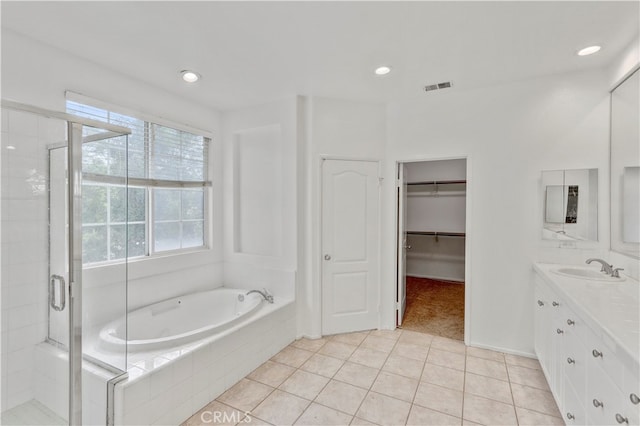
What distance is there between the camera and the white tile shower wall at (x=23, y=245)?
1.92 meters

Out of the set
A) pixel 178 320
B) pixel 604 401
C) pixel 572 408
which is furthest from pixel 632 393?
pixel 178 320

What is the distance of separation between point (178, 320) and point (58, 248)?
1341 millimetres

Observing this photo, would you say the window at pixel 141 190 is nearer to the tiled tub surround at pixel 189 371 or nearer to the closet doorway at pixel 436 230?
the tiled tub surround at pixel 189 371

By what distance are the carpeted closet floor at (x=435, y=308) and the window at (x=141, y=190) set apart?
2.88 metres

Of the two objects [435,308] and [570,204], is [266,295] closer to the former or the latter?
[435,308]

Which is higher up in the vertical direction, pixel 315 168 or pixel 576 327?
pixel 315 168

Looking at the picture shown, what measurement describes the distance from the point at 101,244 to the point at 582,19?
3.61m

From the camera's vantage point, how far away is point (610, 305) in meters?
1.58

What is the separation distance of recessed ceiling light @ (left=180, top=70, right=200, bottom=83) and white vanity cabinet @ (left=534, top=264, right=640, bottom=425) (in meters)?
3.27

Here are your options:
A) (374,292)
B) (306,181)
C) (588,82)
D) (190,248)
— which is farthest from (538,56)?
(190,248)

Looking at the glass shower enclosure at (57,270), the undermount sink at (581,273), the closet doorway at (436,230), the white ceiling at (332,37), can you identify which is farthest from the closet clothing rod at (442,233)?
the glass shower enclosure at (57,270)

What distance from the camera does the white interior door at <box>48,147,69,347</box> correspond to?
1.95m

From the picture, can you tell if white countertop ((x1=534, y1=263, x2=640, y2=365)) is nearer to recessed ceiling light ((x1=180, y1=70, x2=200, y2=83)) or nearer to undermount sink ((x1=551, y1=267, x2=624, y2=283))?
undermount sink ((x1=551, y1=267, x2=624, y2=283))

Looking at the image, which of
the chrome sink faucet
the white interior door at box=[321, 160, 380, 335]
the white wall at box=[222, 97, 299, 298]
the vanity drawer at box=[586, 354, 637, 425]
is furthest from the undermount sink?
the white wall at box=[222, 97, 299, 298]
